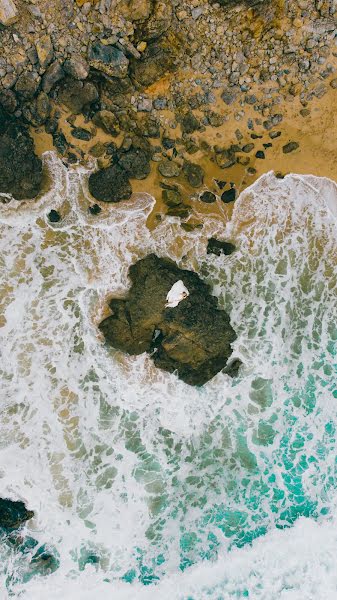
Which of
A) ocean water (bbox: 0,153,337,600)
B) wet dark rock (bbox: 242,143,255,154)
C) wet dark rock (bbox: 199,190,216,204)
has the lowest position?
ocean water (bbox: 0,153,337,600)

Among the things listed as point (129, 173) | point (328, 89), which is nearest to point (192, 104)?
point (129, 173)

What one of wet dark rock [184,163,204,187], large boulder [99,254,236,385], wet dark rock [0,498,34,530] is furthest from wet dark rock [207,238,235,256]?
wet dark rock [0,498,34,530]

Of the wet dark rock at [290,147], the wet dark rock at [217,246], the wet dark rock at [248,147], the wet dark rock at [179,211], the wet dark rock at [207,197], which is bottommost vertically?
the wet dark rock at [217,246]

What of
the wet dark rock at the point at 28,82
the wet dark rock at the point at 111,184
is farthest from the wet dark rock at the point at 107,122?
the wet dark rock at the point at 28,82

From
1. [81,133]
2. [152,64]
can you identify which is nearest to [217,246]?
[81,133]

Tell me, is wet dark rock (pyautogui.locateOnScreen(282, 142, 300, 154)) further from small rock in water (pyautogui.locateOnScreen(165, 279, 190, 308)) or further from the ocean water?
small rock in water (pyautogui.locateOnScreen(165, 279, 190, 308))

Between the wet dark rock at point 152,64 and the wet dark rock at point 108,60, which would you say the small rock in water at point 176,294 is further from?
the wet dark rock at point 108,60

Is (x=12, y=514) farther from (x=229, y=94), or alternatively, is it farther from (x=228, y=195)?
(x=229, y=94)
